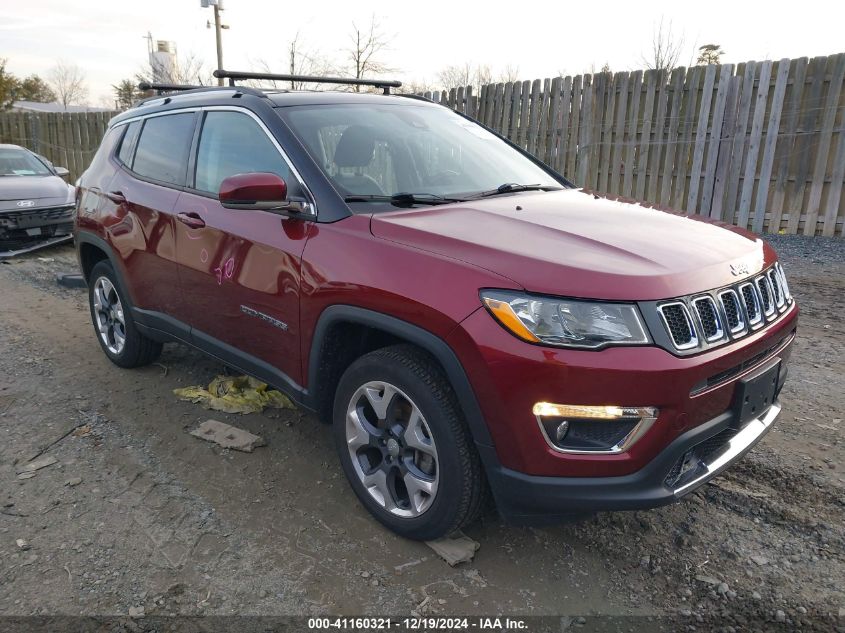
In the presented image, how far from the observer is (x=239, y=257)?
10.7 feet

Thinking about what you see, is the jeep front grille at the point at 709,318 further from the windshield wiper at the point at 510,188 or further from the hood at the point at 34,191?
the hood at the point at 34,191

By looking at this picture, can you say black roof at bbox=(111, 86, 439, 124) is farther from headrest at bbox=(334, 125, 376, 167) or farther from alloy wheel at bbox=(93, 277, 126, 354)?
alloy wheel at bbox=(93, 277, 126, 354)

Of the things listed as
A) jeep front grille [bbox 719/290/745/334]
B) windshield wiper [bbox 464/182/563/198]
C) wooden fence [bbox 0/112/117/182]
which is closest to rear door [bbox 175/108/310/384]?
windshield wiper [bbox 464/182/563/198]

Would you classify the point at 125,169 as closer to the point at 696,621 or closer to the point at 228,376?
the point at 228,376

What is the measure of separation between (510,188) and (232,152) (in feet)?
4.90

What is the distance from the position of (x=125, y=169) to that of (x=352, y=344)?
2489mm

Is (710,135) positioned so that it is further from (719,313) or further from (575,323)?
(575,323)

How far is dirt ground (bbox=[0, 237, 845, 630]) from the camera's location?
2469 millimetres

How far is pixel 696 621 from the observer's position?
7.75 ft

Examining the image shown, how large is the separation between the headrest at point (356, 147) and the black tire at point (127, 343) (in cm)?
212

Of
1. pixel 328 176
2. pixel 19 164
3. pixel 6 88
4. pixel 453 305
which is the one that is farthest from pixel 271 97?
pixel 6 88

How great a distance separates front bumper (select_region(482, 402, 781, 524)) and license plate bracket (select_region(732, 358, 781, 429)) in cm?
5

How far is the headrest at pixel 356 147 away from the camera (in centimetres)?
319

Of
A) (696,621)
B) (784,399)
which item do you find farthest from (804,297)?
(696,621)
